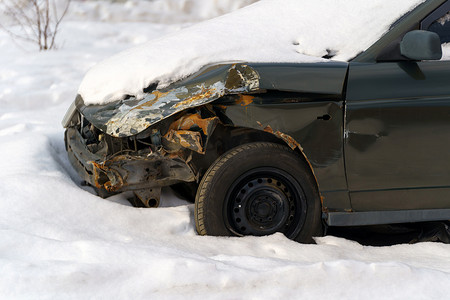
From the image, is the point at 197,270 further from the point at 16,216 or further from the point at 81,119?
the point at 81,119

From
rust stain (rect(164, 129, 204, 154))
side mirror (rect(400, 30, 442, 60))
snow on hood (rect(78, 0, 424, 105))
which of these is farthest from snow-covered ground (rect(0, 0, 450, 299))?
Answer: side mirror (rect(400, 30, 442, 60))

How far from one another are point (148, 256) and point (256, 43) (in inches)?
60.3

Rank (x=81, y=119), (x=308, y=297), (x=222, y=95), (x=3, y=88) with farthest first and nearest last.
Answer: (x=3, y=88)
(x=81, y=119)
(x=222, y=95)
(x=308, y=297)

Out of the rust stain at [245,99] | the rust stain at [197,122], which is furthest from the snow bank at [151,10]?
the rust stain at [245,99]

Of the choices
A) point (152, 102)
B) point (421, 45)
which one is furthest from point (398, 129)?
point (152, 102)

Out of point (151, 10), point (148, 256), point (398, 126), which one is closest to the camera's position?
point (148, 256)

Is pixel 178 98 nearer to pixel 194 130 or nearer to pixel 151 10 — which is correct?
pixel 194 130

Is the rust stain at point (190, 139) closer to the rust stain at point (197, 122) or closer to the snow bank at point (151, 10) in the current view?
the rust stain at point (197, 122)

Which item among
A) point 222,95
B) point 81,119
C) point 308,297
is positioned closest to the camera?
point 308,297

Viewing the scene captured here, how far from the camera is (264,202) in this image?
310cm

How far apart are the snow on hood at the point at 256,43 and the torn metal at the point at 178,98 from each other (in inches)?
4.1

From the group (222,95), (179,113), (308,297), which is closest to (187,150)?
(179,113)

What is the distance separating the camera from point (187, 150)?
319 centimetres

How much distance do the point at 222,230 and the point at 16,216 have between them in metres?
1.23
